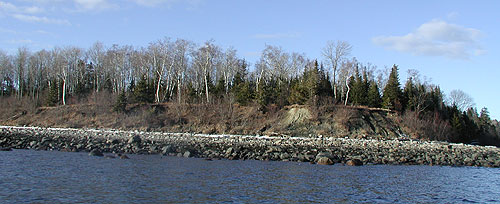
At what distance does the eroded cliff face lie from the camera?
49.6 metres

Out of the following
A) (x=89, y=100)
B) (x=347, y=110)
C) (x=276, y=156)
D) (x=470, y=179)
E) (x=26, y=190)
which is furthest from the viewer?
(x=89, y=100)

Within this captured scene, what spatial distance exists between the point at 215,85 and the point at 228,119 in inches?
737

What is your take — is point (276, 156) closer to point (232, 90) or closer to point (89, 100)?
point (232, 90)

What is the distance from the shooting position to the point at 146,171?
64.8 feet

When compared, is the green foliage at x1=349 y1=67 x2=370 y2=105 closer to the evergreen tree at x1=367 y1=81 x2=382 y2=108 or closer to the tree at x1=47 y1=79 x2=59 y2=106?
the evergreen tree at x1=367 y1=81 x2=382 y2=108

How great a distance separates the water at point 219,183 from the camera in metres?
13.7

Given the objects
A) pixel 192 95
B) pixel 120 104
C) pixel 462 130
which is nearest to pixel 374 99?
pixel 462 130

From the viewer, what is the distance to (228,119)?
5541 centimetres

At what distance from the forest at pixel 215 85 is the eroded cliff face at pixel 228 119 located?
1732 millimetres

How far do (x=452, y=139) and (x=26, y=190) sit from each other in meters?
54.3

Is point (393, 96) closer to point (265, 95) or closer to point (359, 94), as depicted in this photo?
point (359, 94)

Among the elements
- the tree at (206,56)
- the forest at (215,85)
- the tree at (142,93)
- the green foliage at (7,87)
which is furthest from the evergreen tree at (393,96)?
the green foliage at (7,87)

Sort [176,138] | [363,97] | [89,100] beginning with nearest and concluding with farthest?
[176,138], [363,97], [89,100]

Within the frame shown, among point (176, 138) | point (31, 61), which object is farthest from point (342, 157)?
point (31, 61)
